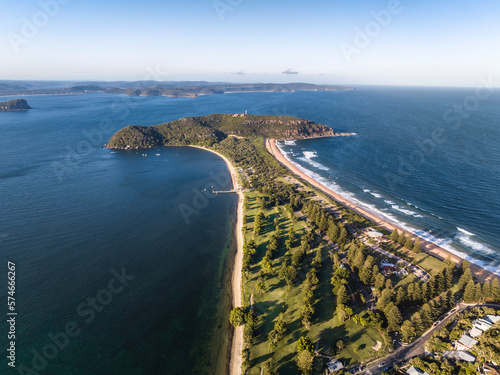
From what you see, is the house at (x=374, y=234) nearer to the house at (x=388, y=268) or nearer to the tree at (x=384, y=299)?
the house at (x=388, y=268)

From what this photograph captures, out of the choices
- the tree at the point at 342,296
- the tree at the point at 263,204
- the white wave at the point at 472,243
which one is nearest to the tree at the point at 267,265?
the tree at the point at 342,296

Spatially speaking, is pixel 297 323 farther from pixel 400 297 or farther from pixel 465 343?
pixel 465 343

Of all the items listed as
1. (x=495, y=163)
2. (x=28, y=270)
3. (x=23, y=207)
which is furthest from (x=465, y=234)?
(x=23, y=207)

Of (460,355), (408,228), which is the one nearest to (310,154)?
(408,228)

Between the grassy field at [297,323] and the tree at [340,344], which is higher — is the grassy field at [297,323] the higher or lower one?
the lower one

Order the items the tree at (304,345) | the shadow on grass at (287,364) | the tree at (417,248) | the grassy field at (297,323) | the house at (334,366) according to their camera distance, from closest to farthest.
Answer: the house at (334,366) < the shadow on grass at (287,364) < the tree at (304,345) < the grassy field at (297,323) < the tree at (417,248)

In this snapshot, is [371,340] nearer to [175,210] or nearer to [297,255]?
[297,255]

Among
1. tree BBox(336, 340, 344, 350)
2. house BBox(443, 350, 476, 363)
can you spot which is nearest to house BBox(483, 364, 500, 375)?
house BBox(443, 350, 476, 363)
